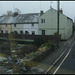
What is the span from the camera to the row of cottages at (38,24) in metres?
43.8

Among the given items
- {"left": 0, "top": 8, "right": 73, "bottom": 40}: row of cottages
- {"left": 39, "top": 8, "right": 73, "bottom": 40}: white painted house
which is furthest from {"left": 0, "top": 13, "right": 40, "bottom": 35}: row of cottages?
{"left": 39, "top": 8, "right": 73, "bottom": 40}: white painted house

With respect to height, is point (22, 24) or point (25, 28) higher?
point (22, 24)

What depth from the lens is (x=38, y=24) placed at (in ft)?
161

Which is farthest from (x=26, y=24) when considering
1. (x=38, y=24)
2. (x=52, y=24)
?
(x=52, y=24)

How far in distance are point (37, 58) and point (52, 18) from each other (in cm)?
2963

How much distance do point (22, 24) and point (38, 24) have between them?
6.26m

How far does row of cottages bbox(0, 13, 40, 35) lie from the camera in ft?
167

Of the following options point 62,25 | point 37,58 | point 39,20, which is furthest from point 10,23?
point 37,58

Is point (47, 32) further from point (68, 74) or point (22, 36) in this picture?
point (68, 74)

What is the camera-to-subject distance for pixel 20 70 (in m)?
13.4

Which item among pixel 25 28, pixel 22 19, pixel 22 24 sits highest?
pixel 22 19

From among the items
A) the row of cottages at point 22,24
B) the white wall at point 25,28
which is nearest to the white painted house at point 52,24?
the white wall at point 25,28

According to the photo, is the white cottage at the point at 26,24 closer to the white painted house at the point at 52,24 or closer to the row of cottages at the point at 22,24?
the row of cottages at the point at 22,24

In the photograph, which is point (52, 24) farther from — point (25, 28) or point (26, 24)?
point (25, 28)
